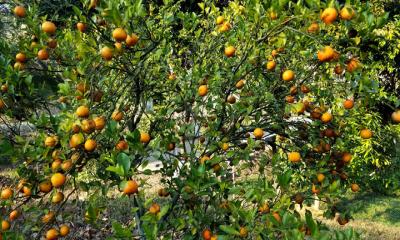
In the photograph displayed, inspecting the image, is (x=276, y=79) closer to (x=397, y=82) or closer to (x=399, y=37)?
(x=399, y=37)

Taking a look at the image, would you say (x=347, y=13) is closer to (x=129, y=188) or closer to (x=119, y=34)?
(x=119, y=34)

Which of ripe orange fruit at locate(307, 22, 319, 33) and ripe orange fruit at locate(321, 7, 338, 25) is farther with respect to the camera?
ripe orange fruit at locate(307, 22, 319, 33)

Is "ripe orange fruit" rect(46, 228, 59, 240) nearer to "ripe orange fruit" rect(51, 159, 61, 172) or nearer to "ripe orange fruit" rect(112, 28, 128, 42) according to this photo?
"ripe orange fruit" rect(51, 159, 61, 172)

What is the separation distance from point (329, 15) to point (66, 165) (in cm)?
131

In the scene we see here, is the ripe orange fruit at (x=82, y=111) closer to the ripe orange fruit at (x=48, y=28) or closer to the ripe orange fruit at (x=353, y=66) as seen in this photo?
the ripe orange fruit at (x=48, y=28)

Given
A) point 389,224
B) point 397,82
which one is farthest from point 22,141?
point 397,82

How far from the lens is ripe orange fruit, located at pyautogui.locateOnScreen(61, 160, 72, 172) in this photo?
1.88m

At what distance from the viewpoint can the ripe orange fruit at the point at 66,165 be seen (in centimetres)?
188

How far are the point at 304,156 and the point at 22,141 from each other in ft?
5.52

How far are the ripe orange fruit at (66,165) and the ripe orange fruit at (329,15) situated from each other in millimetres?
1289

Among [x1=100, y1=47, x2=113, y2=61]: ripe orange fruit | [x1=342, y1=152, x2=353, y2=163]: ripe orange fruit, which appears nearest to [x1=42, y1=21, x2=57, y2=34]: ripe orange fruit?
[x1=100, y1=47, x2=113, y2=61]: ripe orange fruit

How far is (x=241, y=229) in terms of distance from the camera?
1.86 meters

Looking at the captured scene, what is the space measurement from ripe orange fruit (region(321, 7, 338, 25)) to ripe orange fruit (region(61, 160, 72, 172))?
50.8 inches

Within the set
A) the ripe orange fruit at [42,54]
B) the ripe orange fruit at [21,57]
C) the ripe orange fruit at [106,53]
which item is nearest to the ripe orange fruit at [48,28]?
the ripe orange fruit at [42,54]
